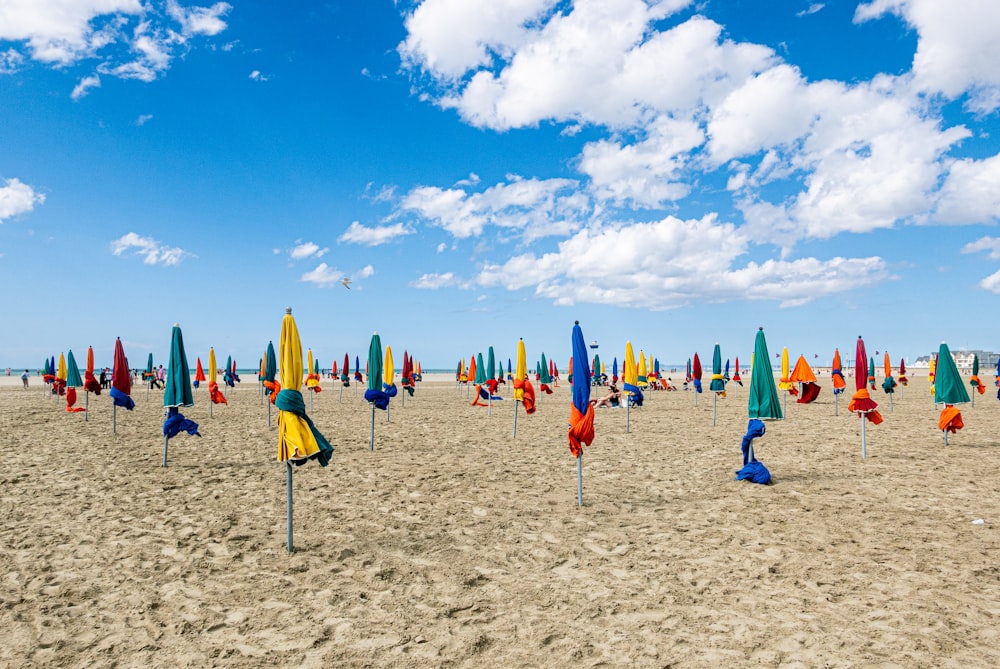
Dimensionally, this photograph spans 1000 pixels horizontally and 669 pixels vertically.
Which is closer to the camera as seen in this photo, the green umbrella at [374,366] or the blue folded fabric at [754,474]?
the blue folded fabric at [754,474]

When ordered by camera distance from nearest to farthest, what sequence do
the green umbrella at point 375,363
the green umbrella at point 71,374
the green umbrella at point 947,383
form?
the green umbrella at point 947,383, the green umbrella at point 375,363, the green umbrella at point 71,374

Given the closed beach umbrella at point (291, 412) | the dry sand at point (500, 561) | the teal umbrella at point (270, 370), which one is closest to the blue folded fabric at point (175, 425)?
the dry sand at point (500, 561)

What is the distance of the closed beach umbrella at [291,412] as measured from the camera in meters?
7.27

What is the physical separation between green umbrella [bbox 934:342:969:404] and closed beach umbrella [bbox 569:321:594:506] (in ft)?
33.3

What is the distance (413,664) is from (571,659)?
1325 millimetres

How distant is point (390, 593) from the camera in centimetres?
615

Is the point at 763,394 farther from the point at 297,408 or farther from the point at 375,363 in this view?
the point at 375,363

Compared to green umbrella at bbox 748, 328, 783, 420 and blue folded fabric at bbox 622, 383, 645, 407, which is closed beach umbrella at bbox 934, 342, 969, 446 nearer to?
green umbrella at bbox 748, 328, 783, 420

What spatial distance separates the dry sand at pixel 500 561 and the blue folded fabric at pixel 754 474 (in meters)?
0.19

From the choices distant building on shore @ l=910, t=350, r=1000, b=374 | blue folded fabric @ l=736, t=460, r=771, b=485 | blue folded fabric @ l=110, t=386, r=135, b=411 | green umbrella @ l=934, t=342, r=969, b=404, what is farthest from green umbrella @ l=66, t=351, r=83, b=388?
distant building on shore @ l=910, t=350, r=1000, b=374

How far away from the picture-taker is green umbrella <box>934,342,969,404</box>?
13938 mm

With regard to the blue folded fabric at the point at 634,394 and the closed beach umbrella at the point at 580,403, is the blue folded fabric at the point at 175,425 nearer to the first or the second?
the closed beach umbrella at the point at 580,403

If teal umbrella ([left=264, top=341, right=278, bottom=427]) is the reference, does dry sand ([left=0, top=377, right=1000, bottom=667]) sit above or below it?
below

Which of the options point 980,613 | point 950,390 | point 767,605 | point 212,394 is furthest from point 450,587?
point 212,394
